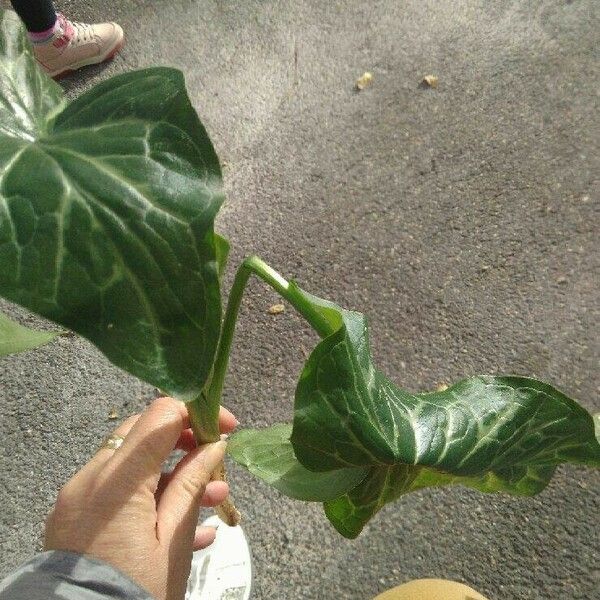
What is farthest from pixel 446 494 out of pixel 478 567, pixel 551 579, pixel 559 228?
pixel 559 228

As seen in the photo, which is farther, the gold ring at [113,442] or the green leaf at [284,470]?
the gold ring at [113,442]

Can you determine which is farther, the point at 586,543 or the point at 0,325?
the point at 586,543

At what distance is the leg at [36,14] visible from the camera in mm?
2287

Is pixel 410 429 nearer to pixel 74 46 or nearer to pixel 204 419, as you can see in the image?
pixel 204 419

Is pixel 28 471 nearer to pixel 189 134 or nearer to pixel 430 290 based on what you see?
pixel 430 290

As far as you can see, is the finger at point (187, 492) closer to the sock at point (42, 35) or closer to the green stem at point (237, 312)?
the green stem at point (237, 312)

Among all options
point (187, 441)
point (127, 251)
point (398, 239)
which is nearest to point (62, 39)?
point (398, 239)

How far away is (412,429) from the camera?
2.50 feet

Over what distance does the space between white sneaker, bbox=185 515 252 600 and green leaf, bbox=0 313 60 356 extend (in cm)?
84

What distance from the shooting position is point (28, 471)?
5.88 feet

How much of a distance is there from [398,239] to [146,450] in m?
1.26

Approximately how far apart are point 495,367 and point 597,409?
28 cm

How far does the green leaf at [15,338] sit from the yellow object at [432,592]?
86cm

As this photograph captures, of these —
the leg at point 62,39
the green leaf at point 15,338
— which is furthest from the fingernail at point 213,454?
the leg at point 62,39
